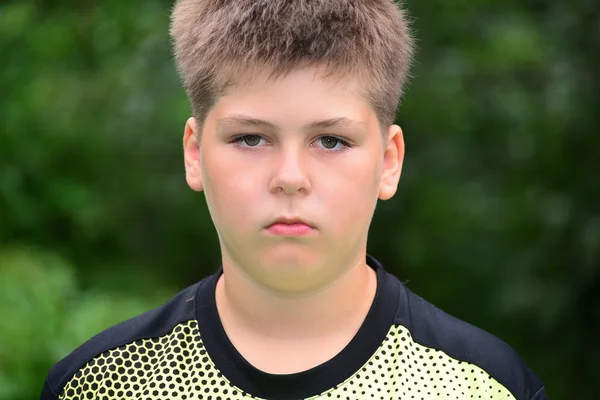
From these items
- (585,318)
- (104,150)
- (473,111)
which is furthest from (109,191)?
(585,318)

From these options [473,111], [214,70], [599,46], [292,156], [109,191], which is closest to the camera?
[292,156]

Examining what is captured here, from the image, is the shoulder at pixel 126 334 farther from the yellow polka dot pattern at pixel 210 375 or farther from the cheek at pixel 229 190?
the cheek at pixel 229 190

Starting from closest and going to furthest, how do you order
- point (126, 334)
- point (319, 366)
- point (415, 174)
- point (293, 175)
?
point (293, 175) < point (319, 366) < point (126, 334) < point (415, 174)

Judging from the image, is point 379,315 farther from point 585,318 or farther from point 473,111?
→ point 473,111

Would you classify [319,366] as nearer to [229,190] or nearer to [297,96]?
[229,190]

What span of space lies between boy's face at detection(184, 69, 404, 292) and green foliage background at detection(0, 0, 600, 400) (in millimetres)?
1916

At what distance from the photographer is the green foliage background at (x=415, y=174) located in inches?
162

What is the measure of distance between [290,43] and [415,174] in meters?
2.44

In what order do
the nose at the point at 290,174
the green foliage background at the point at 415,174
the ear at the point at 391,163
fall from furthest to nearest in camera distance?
the green foliage background at the point at 415,174 < the ear at the point at 391,163 < the nose at the point at 290,174

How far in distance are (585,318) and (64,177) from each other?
8.17ft

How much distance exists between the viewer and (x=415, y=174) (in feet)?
14.9

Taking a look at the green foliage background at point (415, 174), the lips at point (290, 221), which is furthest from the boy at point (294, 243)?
the green foliage background at point (415, 174)

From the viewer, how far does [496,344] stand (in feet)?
7.83

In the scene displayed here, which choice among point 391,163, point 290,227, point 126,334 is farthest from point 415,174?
point 290,227
